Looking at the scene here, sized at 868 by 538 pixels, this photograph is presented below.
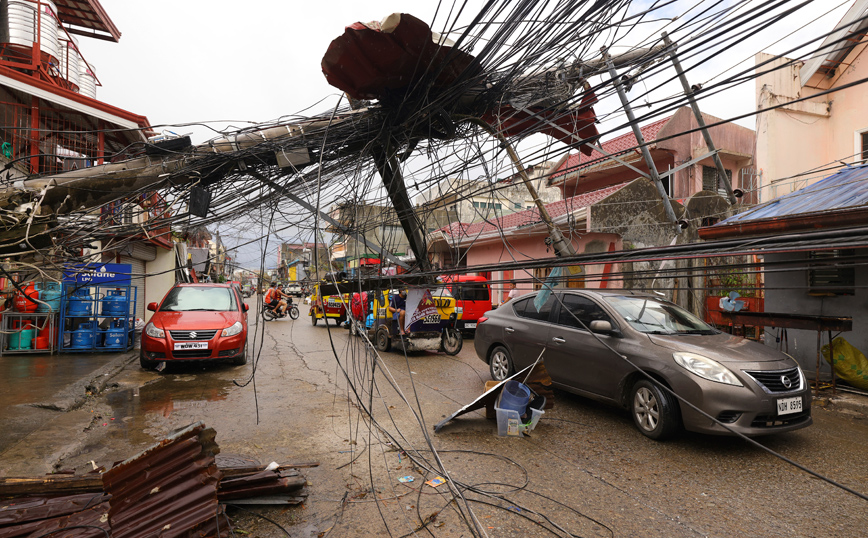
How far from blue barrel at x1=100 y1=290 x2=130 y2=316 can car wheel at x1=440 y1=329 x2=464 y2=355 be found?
7.77m

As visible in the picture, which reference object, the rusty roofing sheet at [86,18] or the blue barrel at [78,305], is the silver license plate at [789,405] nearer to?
the blue barrel at [78,305]

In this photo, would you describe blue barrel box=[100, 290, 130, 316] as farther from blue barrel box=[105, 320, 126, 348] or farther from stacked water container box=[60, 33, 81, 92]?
stacked water container box=[60, 33, 81, 92]

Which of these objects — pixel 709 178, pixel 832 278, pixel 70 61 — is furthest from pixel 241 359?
pixel 709 178

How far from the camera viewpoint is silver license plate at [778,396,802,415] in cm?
488

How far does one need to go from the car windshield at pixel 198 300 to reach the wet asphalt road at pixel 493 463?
254 centimetres

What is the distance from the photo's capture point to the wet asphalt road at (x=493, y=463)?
350 cm

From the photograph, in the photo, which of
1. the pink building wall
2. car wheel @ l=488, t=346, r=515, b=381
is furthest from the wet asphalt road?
the pink building wall

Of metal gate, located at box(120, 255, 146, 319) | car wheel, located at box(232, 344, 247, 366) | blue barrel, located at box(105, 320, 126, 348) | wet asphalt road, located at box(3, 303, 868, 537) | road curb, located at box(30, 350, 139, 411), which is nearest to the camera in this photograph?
wet asphalt road, located at box(3, 303, 868, 537)

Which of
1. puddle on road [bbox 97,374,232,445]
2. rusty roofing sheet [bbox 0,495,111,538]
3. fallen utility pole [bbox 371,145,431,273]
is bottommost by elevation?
puddle on road [bbox 97,374,232,445]

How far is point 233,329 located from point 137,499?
22.9 feet

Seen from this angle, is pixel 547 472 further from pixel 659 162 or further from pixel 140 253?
pixel 140 253

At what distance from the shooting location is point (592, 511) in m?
3.69

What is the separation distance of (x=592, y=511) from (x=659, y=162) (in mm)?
15985

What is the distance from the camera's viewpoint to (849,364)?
7.55 metres
